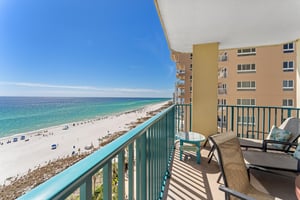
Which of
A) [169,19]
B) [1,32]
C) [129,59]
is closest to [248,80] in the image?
[169,19]

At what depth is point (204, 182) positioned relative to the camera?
2.28 m

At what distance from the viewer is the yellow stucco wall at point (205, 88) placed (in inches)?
149

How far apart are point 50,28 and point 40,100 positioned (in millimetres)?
16689

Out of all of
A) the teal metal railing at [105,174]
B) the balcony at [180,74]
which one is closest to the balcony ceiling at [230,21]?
the teal metal railing at [105,174]

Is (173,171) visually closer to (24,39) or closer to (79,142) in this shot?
(79,142)

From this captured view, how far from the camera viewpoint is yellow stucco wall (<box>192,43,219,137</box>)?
12.4ft

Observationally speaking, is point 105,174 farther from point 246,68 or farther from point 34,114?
point 34,114

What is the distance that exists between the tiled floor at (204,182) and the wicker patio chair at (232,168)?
34 centimetres

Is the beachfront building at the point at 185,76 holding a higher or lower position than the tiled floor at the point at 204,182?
higher

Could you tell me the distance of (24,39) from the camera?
1057 inches

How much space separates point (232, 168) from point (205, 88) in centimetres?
246

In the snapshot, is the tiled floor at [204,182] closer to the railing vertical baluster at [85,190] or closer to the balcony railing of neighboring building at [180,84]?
the railing vertical baluster at [85,190]

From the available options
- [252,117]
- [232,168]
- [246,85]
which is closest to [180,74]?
[246,85]

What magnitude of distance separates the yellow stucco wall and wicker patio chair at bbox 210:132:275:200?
1.96m
